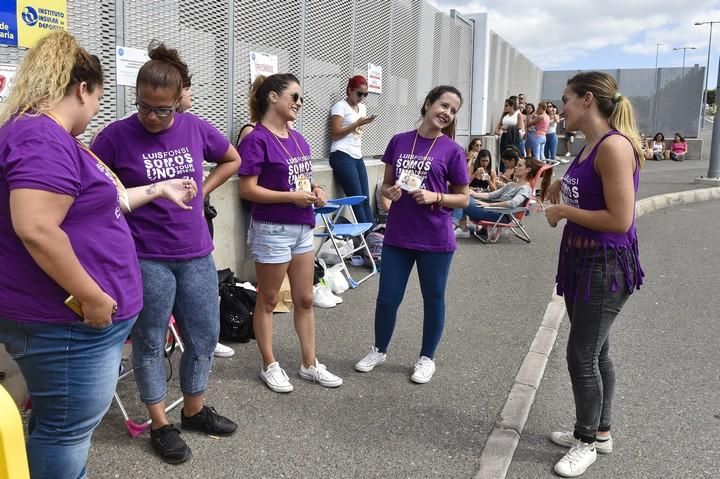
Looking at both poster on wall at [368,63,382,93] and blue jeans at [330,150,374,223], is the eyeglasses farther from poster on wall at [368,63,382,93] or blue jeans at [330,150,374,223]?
poster on wall at [368,63,382,93]

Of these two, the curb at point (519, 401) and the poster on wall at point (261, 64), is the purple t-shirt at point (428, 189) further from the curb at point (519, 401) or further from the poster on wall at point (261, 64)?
the poster on wall at point (261, 64)

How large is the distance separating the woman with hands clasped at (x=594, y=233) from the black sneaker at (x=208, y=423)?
5.51ft

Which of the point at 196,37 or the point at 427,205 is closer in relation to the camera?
the point at 427,205

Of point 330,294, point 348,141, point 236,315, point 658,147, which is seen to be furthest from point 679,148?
point 236,315

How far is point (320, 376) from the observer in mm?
3863

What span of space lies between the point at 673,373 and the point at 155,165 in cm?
370

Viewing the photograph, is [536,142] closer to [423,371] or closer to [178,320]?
[423,371]

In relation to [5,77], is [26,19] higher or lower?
higher

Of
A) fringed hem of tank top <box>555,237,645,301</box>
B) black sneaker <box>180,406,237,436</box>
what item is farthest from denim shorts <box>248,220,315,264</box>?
fringed hem of tank top <box>555,237,645,301</box>

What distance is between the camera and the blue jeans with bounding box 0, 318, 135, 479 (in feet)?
6.48

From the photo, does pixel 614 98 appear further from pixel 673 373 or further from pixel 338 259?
pixel 338 259

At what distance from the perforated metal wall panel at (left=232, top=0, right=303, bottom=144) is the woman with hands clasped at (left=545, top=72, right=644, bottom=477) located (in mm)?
3602

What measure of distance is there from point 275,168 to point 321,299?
85.2 inches

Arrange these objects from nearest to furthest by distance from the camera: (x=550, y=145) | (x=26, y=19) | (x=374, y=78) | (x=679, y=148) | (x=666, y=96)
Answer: (x=26, y=19), (x=374, y=78), (x=550, y=145), (x=679, y=148), (x=666, y=96)
